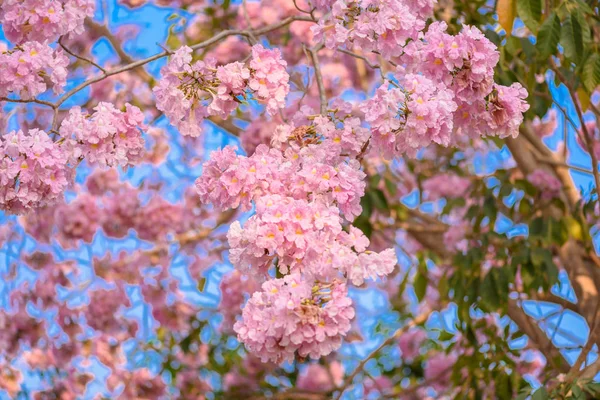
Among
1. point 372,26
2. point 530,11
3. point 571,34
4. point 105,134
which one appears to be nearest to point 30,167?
point 105,134

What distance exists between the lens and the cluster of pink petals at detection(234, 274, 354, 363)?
1501mm

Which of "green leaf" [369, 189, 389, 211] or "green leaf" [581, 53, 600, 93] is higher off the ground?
"green leaf" [581, 53, 600, 93]

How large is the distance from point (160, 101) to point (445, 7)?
1.37 metres

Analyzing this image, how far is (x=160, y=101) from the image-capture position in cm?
189

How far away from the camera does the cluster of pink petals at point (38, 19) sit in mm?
2084

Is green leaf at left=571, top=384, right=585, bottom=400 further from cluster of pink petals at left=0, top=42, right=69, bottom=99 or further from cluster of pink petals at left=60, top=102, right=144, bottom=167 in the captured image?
cluster of pink petals at left=0, top=42, right=69, bottom=99

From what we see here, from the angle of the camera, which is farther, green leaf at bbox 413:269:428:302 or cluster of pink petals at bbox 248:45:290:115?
green leaf at bbox 413:269:428:302

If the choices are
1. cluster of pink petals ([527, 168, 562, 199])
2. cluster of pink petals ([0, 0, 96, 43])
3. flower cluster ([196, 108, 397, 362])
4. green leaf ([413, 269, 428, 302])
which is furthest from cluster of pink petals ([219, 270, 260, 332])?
flower cluster ([196, 108, 397, 362])

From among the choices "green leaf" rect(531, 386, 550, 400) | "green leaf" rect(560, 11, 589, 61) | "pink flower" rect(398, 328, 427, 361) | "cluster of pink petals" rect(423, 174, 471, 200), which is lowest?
"pink flower" rect(398, 328, 427, 361)

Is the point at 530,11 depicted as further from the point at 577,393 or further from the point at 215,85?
the point at 577,393

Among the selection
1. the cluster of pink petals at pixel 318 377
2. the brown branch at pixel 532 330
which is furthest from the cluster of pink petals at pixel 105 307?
the brown branch at pixel 532 330

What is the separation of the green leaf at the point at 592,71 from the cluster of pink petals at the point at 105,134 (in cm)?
110

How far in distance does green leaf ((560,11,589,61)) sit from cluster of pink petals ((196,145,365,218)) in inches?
27.0

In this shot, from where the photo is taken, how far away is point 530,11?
2.08 metres
